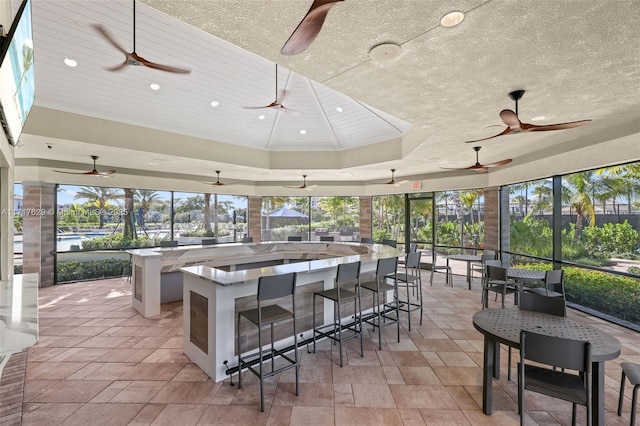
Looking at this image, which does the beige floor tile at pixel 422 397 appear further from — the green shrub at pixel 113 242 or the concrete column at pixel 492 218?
the green shrub at pixel 113 242

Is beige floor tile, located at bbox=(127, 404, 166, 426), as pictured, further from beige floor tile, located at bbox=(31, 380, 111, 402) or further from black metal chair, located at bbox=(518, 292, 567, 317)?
black metal chair, located at bbox=(518, 292, 567, 317)

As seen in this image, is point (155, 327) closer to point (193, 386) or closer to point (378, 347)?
point (193, 386)

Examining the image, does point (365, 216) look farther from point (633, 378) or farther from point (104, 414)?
point (104, 414)

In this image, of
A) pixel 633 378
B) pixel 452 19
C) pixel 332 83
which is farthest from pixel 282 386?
pixel 452 19

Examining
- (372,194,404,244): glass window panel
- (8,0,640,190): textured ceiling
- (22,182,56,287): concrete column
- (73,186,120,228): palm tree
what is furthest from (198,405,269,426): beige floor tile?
(372,194,404,244): glass window panel

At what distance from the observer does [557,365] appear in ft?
6.43

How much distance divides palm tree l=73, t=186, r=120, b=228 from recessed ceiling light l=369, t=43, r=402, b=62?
26.1 feet

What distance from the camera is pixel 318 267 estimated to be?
11.9 feet

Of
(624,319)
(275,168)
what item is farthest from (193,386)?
(624,319)

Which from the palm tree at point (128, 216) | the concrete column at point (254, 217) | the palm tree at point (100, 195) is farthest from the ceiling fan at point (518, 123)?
the palm tree at point (100, 195)

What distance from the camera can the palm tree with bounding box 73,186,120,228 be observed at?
7.46m

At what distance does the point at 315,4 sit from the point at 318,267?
109 inches

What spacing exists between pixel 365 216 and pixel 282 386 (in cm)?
747

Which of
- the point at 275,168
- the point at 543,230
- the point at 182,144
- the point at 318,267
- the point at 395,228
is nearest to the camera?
the point at 318,267
